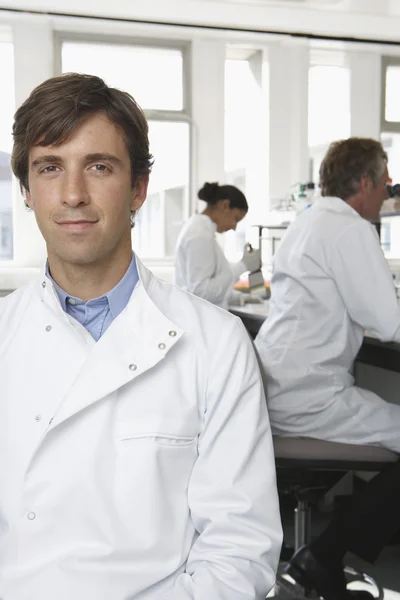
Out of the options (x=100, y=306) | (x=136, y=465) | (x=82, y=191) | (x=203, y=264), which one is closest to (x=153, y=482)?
(x=136, y=465)

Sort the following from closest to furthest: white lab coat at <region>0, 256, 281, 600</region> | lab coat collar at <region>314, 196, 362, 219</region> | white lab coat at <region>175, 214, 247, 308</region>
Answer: white lab coat at <region>0, 256, 281, 600</region>, lab coat collar at <region>314, 196, 362, 219</region>, white lab coat at <region>175, 214, 247, 308</region>

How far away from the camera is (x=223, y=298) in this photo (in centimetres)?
380

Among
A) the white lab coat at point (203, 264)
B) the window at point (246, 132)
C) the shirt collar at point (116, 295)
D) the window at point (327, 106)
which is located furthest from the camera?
the window at point (327, 106)

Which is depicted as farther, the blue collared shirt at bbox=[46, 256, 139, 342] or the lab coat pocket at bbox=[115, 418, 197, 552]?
the blue collared shirt at bbox=[46, 256, 139, 342]

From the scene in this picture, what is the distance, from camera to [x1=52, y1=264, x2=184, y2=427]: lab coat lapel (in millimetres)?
998

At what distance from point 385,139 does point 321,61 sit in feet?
3.18

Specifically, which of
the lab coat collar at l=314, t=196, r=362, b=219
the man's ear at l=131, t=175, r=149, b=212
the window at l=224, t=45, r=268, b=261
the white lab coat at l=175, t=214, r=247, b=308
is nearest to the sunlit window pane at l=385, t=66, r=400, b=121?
the window at l=224, t=45, r=268, b=261

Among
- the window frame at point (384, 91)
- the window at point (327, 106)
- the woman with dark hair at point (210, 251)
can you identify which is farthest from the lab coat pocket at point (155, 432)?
the window frame at point (384, 91)

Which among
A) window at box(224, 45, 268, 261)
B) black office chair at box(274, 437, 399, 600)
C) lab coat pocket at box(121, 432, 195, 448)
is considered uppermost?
window at box(224, 45, 268, 261)

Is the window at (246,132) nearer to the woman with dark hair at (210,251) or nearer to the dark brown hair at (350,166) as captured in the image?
the woman with dark hair at (210,251)

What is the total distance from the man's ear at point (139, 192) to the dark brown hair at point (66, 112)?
0.06 metres

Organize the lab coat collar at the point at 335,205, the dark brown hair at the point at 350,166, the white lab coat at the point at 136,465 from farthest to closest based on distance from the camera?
1. the dark brown hair at the point at 350,166
2. the lab coat collar at the point at 335,205
3. the white lab coat at the point at 136,465

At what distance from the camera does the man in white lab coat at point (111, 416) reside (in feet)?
3.20

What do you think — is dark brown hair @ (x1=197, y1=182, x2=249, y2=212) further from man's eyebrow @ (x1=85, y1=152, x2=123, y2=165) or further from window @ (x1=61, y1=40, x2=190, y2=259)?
man's eyebrow @ (x1=85, y1=152, x2=123, y2=165)
